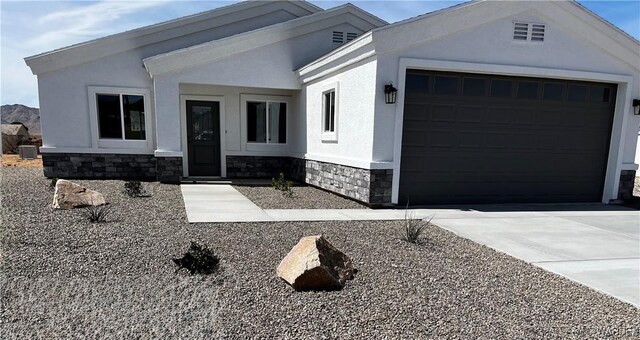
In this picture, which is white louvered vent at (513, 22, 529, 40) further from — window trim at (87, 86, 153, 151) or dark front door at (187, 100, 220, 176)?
window trim at (87, 86, 153, 151)

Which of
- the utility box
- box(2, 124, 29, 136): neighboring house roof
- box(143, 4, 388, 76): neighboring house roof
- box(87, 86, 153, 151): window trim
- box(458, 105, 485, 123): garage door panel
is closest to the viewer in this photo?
box(458, 105, 485, 123): garage door panel

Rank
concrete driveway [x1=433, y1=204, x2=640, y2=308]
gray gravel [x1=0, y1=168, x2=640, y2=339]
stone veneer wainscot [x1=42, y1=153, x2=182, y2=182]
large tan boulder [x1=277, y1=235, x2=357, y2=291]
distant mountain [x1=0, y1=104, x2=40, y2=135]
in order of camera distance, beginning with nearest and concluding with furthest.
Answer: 1. gray gravel [x1=0, y1=168, x2=640, y2=339]
2. large tan boulder [x1=277, y1=235, x2=357, y2=291]
3. concrete driveway [x1=433, y1=204, x2=640, y2=308]
4. stone veneer wainscot [x1=42, y1=153, x2=182, y2=182]
5. distant mountain [x1=0, y1=104, x2=40, y2=135]

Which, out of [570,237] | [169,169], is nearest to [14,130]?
[169,169]

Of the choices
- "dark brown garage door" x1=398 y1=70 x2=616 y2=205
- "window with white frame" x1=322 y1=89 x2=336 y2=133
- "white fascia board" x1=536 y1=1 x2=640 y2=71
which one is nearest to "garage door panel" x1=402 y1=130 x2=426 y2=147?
"dark brown garage door" x1=398 y1=70 x2=616 y2=205

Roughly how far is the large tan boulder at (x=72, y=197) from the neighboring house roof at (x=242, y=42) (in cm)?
399

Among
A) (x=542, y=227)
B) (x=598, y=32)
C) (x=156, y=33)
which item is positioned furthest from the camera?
(x=156, y=33)

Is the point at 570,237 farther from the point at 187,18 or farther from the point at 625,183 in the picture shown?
the point at 187,18

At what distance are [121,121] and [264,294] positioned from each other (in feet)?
30.9

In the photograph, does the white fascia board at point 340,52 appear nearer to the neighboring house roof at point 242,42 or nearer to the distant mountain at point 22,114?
the neighboring house roof at point 242,42

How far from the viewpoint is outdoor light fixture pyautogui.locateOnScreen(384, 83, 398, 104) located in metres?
7.14


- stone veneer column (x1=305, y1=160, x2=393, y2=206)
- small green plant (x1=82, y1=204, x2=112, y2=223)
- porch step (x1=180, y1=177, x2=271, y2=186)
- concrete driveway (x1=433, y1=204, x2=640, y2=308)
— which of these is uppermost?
stone veneer column (x1=305, y1=160, x2=393, y2=206)

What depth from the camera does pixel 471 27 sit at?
7523mm

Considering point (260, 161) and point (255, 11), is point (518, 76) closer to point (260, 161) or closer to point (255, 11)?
point (260, 161)

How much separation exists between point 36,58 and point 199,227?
8.12 m
